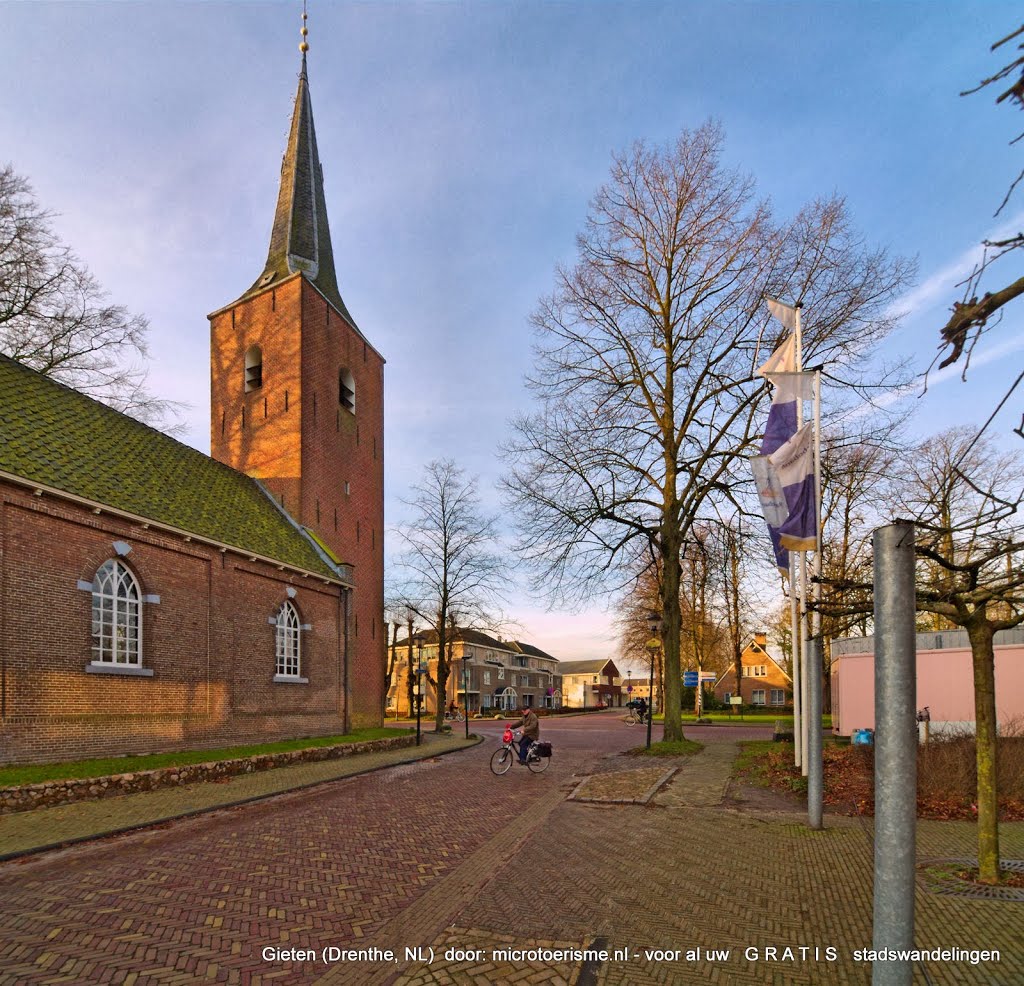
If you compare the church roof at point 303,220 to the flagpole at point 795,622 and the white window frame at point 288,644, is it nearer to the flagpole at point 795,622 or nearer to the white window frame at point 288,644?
the white window frame at point 288,644

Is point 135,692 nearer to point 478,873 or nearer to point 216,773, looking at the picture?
point 216,773

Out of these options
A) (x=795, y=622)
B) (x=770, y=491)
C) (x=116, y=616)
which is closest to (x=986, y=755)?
(x=770, y=491)

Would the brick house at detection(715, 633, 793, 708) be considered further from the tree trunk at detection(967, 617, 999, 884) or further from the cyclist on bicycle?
the tree trunk at detection(967, 617, 999, 884)

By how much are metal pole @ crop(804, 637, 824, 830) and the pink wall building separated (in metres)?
10.6

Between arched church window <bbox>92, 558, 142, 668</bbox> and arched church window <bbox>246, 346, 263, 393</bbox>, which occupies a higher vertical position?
arched church window <bbox>246, 346, 263, 393</bbox>

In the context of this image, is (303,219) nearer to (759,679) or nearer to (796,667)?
(796,667)

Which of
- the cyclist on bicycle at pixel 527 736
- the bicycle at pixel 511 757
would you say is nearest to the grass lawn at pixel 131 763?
the bicycle at pixel 511 757

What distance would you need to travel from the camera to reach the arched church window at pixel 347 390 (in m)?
28.4

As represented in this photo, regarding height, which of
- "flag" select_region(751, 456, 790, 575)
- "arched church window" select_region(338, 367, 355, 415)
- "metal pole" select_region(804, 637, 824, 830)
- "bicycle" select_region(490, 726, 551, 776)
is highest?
"arched church window" select_region(338, 367, 355, 415)

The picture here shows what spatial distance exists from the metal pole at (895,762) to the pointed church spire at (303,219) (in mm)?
27817

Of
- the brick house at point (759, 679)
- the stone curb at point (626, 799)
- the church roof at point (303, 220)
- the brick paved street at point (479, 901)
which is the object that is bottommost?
the brick house at point (759, 679)

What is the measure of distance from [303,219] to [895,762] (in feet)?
103

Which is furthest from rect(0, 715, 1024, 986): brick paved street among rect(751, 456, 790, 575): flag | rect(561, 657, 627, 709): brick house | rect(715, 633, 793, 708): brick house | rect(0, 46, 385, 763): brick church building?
rect(561, 657, 627, 709): brick house

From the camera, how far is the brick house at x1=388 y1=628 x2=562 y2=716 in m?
67.9
